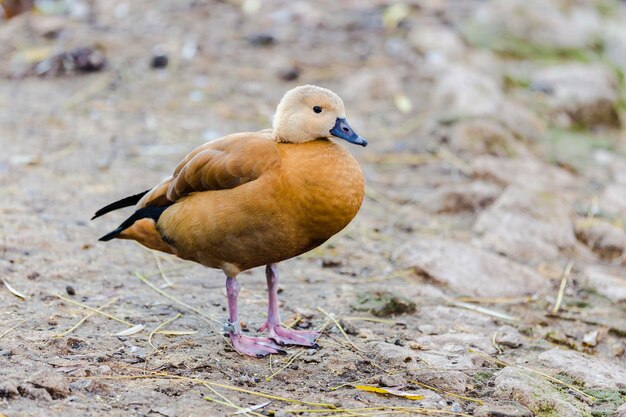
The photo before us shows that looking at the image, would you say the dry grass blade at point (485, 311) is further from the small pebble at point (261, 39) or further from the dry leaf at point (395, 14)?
the dry leaf at point (395, 14)

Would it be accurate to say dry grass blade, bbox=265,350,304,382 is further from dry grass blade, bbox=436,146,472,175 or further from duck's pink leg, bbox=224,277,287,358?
dry grass blade, bbox=436,146,472,175

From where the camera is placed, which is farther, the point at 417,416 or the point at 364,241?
the point at 364,241

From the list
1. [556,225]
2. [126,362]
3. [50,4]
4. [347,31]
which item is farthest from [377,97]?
[126,362]

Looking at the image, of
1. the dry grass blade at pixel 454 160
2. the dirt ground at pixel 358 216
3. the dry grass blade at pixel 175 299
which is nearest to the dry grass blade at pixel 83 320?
the dirt ground at pixel 358 216

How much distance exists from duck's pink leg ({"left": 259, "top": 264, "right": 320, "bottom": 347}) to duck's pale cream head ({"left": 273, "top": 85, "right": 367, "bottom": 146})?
68 cm

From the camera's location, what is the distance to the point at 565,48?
10.0 m

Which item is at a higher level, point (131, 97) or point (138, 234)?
point (138, 234)

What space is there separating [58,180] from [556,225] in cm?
337

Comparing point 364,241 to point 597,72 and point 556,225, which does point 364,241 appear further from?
point 597,72

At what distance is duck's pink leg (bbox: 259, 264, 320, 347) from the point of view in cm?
388

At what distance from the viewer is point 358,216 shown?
19.3 feet

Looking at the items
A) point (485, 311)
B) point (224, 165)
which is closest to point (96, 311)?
point (224, 165)

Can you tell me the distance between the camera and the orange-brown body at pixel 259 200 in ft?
11.6

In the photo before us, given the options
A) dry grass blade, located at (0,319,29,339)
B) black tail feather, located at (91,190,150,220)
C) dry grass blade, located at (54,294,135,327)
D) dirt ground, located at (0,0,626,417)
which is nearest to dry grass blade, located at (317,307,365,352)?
dirt ground, located at (0,0,626,417)
